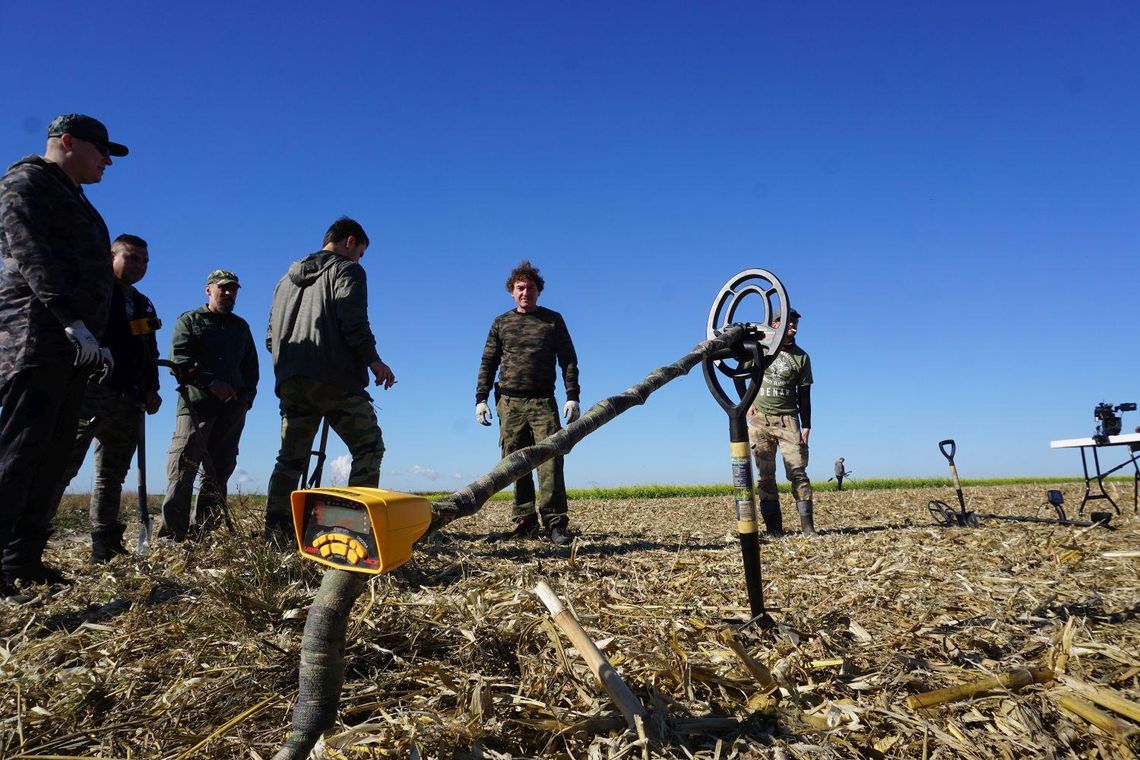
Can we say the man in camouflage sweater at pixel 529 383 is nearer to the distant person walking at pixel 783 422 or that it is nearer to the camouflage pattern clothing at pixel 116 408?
the distant person walking at pixel 783 422

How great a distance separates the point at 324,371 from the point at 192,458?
2059mm

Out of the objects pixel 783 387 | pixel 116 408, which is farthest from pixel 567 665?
pixel 783 387

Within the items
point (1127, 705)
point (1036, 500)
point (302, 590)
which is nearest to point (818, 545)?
point (1127, 705)

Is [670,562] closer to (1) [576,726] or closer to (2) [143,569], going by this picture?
(1) [576,726]

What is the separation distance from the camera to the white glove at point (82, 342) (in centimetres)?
373

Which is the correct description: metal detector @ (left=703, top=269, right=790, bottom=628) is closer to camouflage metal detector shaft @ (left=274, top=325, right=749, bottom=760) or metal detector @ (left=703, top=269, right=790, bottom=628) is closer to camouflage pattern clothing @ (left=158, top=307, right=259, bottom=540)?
camouflage metal detector shaft @ (left=274, top=325, right=749, bottom=760)

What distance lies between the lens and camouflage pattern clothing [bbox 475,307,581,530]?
700cm

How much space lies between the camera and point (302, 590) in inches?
129

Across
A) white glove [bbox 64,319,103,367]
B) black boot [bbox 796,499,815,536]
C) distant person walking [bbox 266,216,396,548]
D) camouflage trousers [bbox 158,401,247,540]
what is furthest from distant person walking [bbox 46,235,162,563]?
black boot [bbox 796,499,815,536]

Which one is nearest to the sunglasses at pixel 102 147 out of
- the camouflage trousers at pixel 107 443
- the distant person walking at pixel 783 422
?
the camouflage trousers at pixel 107 443

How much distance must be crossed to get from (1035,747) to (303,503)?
2415 mm

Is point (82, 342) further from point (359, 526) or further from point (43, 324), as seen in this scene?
point (359, 526)

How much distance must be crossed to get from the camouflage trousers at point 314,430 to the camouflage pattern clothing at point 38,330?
142 cm

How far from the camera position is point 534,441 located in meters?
6.96
